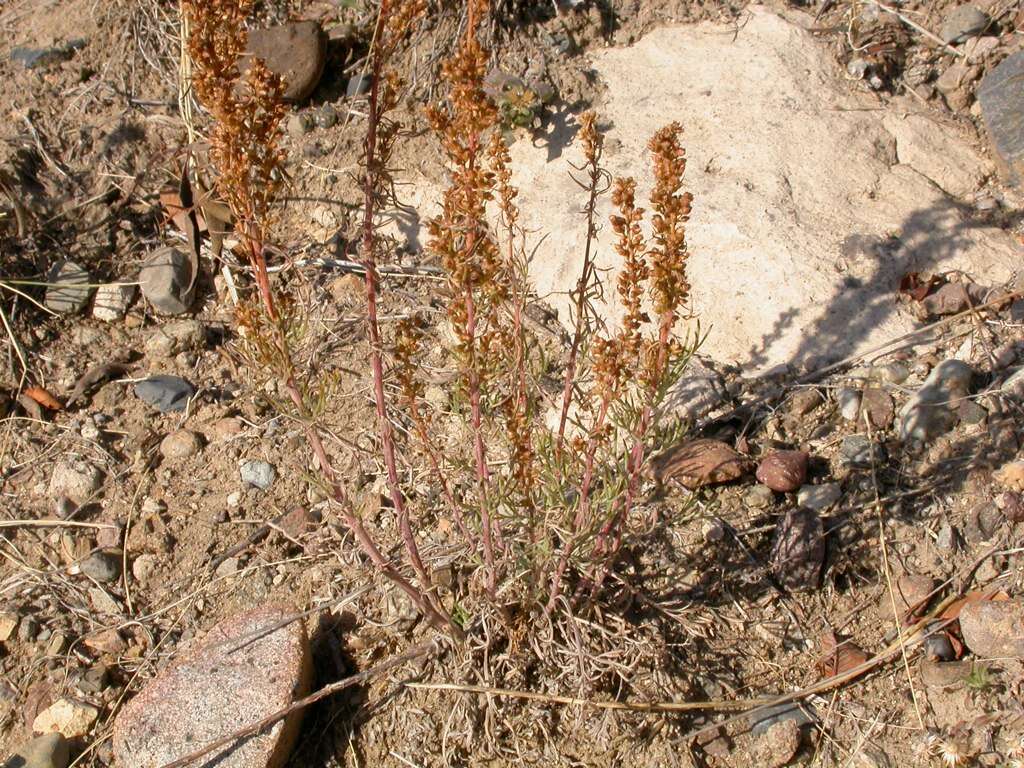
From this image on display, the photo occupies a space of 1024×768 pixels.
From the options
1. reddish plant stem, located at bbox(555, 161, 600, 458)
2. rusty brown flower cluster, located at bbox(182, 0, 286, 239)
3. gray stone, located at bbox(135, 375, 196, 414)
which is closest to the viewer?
rusty brown flower cluster, located at bbox(182, 0, 286, 239)

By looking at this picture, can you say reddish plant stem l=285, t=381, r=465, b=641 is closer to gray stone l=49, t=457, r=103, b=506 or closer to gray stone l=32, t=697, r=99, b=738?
gray stone l=32, t=697, r=99, b=738

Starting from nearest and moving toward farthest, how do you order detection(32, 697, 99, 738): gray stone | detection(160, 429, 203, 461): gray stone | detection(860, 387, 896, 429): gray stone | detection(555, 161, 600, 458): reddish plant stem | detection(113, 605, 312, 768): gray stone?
detection(555, 161, 600, 458): reddish plant stem
detection(113, 605, 312, 768): gray stone
detection(32, 697, 99, 738): gray stone
detection(860, 387, 896, 429): gray stone
detection(160, 429, 203, 461): gray stone

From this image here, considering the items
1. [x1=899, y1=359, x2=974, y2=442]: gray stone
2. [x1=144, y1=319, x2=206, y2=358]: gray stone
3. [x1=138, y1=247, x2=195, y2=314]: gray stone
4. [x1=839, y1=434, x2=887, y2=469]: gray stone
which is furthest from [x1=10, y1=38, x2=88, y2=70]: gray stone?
[x1=899, y1=359, x2=974, y2=442]: gray stone

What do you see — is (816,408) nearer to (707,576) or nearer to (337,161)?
(707,576)

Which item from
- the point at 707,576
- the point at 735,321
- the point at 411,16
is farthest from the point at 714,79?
the point at 411,16

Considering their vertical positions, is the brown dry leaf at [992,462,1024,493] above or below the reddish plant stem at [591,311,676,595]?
above

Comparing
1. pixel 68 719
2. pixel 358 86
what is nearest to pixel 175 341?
pixel 358 86

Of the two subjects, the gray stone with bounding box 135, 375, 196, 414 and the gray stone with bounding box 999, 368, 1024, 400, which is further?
the gray stone with bounding box 135, 375, 196, 414

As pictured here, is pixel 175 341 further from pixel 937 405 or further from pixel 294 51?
pixel 937 405
